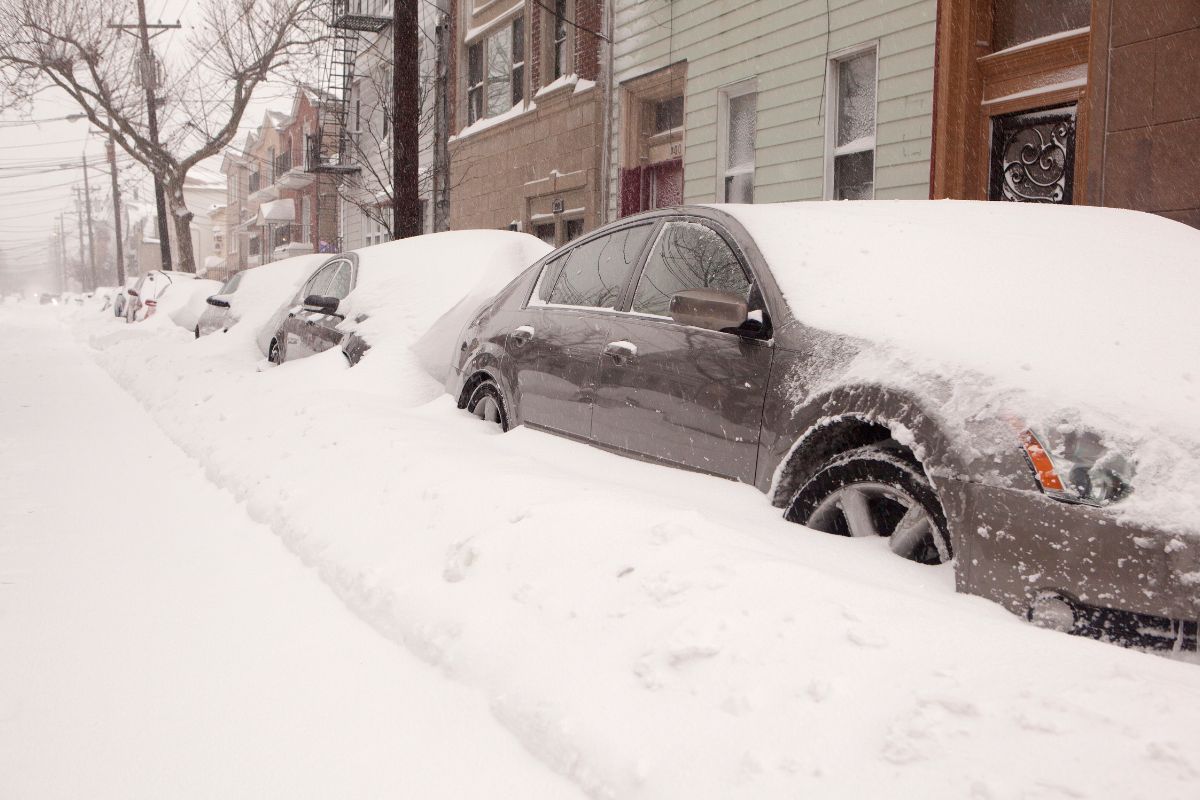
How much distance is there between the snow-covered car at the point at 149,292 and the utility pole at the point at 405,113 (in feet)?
46.6

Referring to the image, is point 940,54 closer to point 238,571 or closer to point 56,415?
point 238,571

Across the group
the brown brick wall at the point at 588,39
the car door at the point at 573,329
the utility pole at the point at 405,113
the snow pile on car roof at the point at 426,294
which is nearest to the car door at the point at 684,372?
the car door at the point at 573,329

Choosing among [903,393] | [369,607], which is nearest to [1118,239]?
[903,393]

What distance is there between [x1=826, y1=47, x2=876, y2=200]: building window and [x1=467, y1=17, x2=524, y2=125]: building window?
372 inches

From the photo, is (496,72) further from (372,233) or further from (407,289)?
(407,289)

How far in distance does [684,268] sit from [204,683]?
8.35 ft

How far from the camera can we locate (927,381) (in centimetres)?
306

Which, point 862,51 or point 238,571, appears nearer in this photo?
point 238,571

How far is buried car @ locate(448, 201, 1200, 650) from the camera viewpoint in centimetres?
261

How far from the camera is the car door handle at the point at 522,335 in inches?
211

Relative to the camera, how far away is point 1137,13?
25.2 feet

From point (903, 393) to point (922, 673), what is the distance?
3.45 feet

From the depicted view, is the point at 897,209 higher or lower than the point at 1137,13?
lower

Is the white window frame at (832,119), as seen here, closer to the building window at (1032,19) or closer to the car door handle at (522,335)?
the building window at (1032,19)
